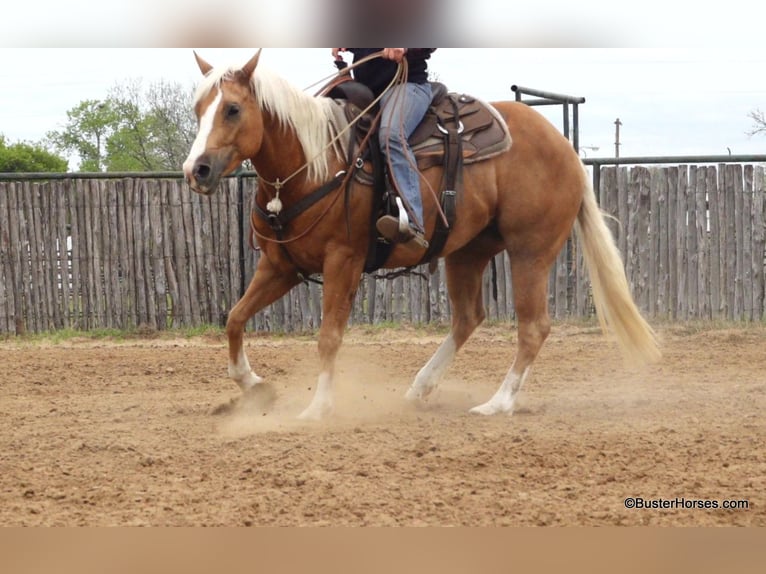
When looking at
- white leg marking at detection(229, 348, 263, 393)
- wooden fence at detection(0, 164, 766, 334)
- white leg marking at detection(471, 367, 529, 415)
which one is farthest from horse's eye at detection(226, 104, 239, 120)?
wooden fence at detection(0, 164, 766, 334)

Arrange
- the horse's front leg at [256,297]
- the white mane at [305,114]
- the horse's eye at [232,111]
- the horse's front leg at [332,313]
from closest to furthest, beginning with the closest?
the horse's eye at [232,111], the white mane at [305,114], the horse's front leg at [332,313], the horse's front leg at [256,297]

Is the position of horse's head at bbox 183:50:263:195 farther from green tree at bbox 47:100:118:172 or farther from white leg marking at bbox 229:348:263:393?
green tree at bbox 47:100:118:172

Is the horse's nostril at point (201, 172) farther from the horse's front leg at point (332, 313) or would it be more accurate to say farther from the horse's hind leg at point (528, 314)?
the horse's hind leg at point (528, 314)

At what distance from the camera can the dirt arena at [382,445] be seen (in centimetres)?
418

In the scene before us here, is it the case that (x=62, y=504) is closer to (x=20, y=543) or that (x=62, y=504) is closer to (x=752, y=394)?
(x=20, y=543)

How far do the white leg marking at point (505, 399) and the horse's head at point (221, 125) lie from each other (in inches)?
91.8

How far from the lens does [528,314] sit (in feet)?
23.5

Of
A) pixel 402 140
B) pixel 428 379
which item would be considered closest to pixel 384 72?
pixel 402 140

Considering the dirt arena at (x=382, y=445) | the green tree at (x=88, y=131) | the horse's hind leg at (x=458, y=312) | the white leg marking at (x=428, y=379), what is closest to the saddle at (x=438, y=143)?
the horse's hind leg at (x=458, y=312)

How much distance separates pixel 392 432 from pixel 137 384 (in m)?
3.32

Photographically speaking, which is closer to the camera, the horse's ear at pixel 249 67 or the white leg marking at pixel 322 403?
the horse's ear at pixel 249 67

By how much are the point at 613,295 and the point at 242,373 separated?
274cm

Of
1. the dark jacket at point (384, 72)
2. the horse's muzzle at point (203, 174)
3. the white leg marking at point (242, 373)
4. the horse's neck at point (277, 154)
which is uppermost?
the dark jacket at point (384, 72)

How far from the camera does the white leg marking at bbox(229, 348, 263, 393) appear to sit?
681 cm
